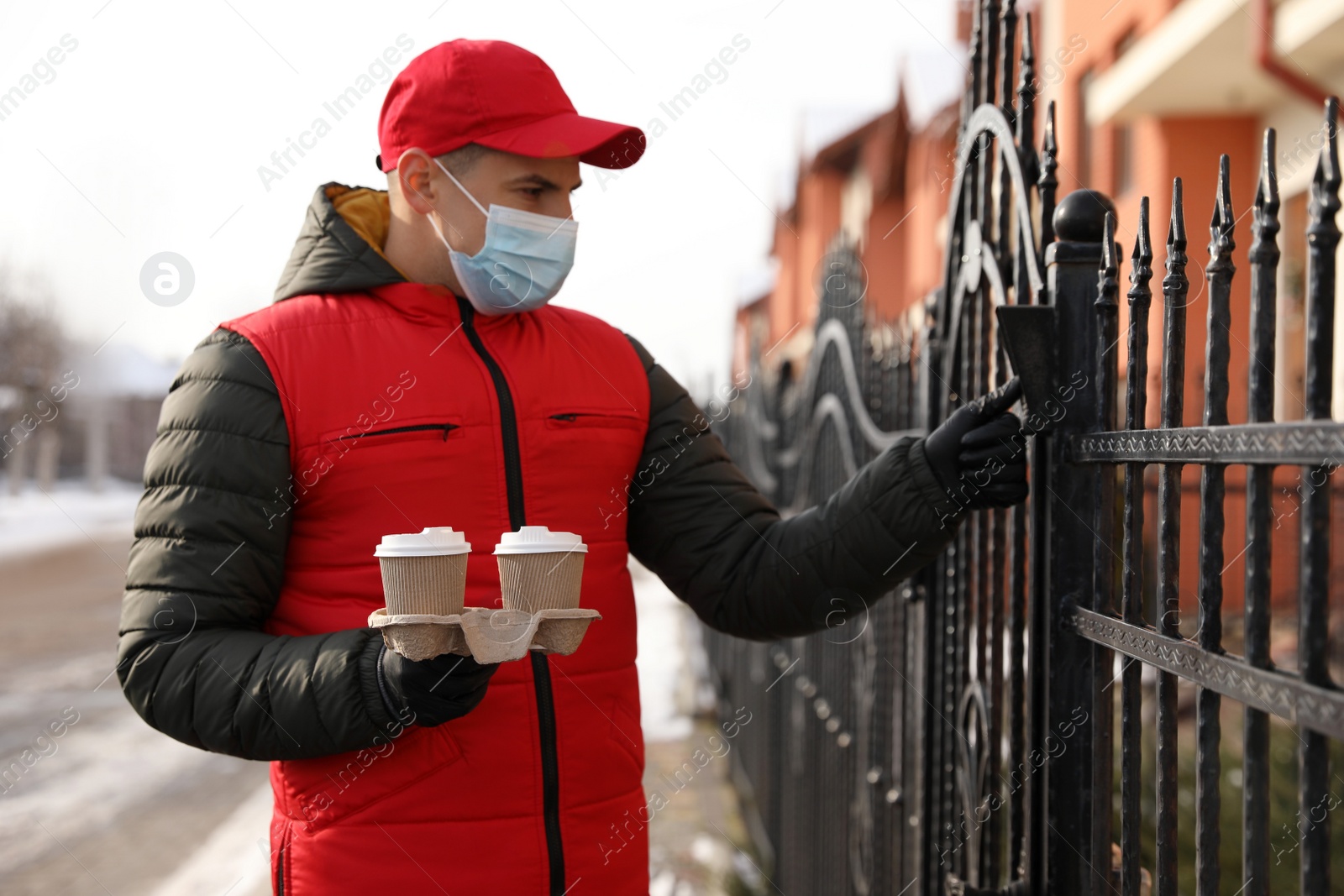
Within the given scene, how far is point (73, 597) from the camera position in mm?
18859

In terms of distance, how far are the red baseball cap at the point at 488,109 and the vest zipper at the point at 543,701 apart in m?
0.45

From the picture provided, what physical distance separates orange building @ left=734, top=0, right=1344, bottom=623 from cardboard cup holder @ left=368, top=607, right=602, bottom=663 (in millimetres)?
2462

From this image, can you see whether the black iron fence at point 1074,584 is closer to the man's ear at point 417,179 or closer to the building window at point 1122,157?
the man's ear at point 417,179

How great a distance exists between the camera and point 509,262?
6.70 ft

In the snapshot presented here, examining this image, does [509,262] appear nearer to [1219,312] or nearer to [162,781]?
[1219,312]

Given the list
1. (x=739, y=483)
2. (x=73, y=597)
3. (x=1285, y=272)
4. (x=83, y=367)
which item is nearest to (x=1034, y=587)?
(x=739, y=483)

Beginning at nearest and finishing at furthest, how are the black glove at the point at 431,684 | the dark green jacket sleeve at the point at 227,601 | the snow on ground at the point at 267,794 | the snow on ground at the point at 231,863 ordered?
the black glove at the point at 431,684, the dark green jacket sleeve at the point at 227,601, the snow on ground at the point at 231,863, the snow on ground at the point at 267,794

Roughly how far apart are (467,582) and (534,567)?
0.44 meters

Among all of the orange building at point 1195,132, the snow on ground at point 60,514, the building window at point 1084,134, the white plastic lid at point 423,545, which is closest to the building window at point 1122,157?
the orange building at point 1195,132

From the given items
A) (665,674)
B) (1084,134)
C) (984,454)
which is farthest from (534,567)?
(1084,134)

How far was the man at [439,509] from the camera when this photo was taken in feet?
5.70

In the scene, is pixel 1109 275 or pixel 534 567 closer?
pixel 534 567

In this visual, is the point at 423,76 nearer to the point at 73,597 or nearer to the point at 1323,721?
the point at 1323,721

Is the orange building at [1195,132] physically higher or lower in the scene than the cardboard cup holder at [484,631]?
higher
